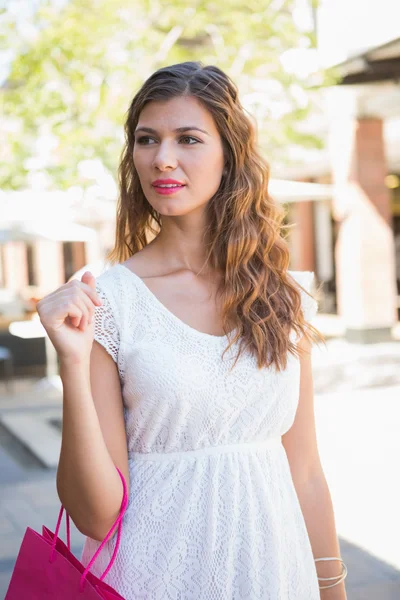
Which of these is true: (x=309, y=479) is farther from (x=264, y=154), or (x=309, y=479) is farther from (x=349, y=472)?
(x=264, y=154)

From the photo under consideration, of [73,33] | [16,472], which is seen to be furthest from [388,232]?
[16,472]

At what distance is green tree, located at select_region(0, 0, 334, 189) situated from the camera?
10.0 meters

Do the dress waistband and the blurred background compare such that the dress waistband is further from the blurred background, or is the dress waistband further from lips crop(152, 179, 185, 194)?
the blurred background

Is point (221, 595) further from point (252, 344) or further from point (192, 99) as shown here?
point (192, 99)

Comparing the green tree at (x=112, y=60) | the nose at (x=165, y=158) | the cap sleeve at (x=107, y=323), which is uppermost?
the green tree at (x=112, y=60)

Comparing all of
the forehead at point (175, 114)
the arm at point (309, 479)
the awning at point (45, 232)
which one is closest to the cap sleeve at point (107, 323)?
the forehead at point (175, 114)

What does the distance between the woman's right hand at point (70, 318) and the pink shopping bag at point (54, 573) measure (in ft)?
0.88

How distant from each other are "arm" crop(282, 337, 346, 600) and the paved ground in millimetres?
2129

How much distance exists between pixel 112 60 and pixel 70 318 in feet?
30.9

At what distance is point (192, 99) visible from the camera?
1757mm

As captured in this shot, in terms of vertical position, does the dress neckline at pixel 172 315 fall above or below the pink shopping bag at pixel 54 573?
above

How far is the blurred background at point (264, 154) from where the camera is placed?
6170 mm

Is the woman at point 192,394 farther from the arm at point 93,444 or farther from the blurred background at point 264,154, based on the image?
the blurred background at point 264,154

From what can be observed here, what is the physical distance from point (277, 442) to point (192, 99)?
2.56 feet
